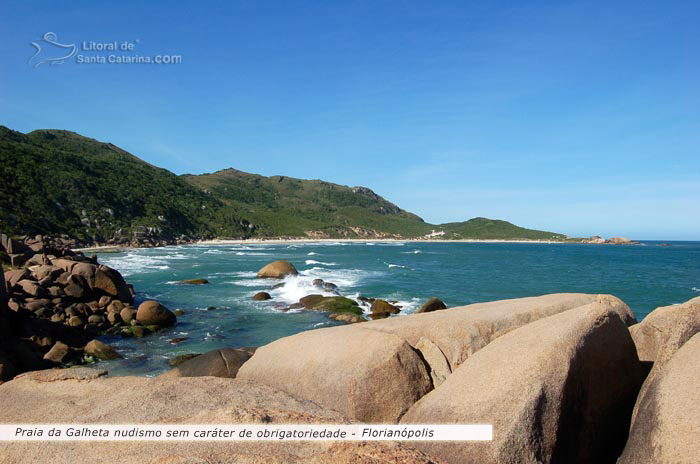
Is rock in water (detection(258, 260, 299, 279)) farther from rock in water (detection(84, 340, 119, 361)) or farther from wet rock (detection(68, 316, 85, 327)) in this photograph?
rock in water (detection(84, 340, 119, 361))

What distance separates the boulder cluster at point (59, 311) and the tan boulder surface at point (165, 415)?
13.1 feet

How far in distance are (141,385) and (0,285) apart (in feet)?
38.3

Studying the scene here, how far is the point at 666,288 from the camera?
38.8 m

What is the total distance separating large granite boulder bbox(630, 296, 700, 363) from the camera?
628 cm

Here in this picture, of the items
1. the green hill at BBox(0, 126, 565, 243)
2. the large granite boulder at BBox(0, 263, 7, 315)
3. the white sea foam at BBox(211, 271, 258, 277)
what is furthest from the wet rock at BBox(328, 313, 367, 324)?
the green hill at BBox(0, 126, 565, 243)

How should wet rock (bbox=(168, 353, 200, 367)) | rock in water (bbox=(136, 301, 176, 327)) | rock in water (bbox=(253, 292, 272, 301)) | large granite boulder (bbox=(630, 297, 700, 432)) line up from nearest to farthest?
large granite boulder (bbox=(630, 297, 700, 432)) → wet rock (bbox=(168, 353, 200, 367)) → rock in water (bbox=(136, 301, 176, 327)) → rock in water (bbox=(253, 292, 272, 301))

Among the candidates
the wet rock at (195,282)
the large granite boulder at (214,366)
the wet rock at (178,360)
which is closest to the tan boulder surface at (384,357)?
the large granite boulder at (214,366)

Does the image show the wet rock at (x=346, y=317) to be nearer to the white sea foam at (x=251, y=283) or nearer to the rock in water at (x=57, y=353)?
the rock in water at (x=57, y=353)

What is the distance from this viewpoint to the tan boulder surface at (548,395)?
5.01m

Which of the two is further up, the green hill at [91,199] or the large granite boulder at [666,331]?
the green hill at [91,199]

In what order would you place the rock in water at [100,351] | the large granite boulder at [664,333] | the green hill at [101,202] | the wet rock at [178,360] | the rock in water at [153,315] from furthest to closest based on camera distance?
the green hill at [101,202] → the rock in water at [153,315] → the rock in water at [100,351] → the wet rock at [178,360] → the large granite boulder at [664,333]

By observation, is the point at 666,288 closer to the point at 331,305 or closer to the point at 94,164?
the point at 331,305
